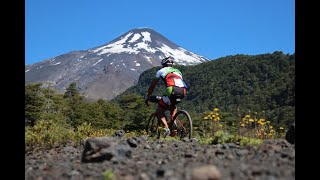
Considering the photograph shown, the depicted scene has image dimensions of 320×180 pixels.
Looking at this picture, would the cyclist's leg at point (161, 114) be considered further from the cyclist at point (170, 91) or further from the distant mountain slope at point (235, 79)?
the distant mountain slope at point (235, 79)

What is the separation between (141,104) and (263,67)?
11374cm

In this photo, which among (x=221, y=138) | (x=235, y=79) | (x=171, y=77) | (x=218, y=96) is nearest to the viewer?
(x=221, y=138)

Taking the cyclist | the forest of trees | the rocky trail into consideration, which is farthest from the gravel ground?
the forest of trees

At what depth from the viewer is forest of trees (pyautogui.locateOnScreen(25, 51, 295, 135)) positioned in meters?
39.6

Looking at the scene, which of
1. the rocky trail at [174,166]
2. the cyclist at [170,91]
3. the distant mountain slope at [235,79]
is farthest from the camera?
the distant mountain slope at [235,79]

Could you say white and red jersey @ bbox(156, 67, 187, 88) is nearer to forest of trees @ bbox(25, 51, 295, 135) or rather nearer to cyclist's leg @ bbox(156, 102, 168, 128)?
cyclist's leg @ bbox(156, 102, 168, 128)

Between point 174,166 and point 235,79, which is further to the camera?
point 235,79

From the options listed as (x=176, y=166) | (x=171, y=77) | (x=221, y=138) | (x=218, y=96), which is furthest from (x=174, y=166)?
(x=218, y=96)

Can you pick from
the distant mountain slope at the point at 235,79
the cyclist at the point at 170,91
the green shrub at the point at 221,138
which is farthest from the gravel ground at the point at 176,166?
the distant mountain slope at the point at 235,79

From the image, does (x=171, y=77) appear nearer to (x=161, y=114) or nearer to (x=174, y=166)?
(x=161, y=114)

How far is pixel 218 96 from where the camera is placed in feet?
469

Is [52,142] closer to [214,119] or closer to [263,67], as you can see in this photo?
[214,119]

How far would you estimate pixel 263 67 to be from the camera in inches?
5851

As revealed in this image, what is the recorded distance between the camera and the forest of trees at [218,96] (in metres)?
39.6
